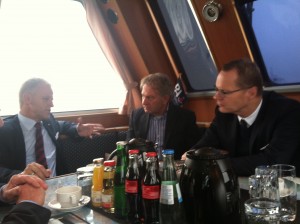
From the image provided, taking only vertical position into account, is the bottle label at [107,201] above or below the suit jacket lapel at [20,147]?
below

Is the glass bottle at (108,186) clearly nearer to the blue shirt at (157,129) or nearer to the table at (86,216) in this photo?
the table at (86,216)

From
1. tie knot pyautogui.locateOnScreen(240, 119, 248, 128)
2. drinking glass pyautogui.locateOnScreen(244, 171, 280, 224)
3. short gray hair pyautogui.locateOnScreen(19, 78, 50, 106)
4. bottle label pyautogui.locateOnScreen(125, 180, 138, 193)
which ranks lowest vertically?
tie knot pyautogui.locateOnScreen(240, 119, 248, 128)

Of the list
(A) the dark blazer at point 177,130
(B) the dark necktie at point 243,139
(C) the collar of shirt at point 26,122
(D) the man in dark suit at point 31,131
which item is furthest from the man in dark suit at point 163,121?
(C) the collar of shirt at point 26,122

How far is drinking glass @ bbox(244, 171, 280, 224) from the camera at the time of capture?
1.02 metres

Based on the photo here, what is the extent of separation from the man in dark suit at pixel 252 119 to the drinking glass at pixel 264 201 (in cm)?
61

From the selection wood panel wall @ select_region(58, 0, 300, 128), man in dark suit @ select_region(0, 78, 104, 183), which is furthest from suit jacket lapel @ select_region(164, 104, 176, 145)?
wood panel wall @ select_region(58, 0, 300, 128)

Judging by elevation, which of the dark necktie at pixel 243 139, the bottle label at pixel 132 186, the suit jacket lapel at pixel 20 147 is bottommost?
the dark necktie at pixel 243 139

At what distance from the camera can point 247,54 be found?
3.33 meters

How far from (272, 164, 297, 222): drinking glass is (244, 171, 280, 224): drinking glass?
6 cm

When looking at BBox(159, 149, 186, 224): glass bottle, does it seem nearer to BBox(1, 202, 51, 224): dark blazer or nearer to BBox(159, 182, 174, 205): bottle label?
BBox(159, 182, 174, 205): bottle label

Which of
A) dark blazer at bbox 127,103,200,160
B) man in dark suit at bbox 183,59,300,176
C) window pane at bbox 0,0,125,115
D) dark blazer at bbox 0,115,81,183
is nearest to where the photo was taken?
man in dark suit at bbox 183,59,300,176

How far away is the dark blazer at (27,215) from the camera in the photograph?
1.04m

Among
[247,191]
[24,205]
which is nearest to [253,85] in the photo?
[247,191]

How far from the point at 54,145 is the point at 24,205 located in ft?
5.98
